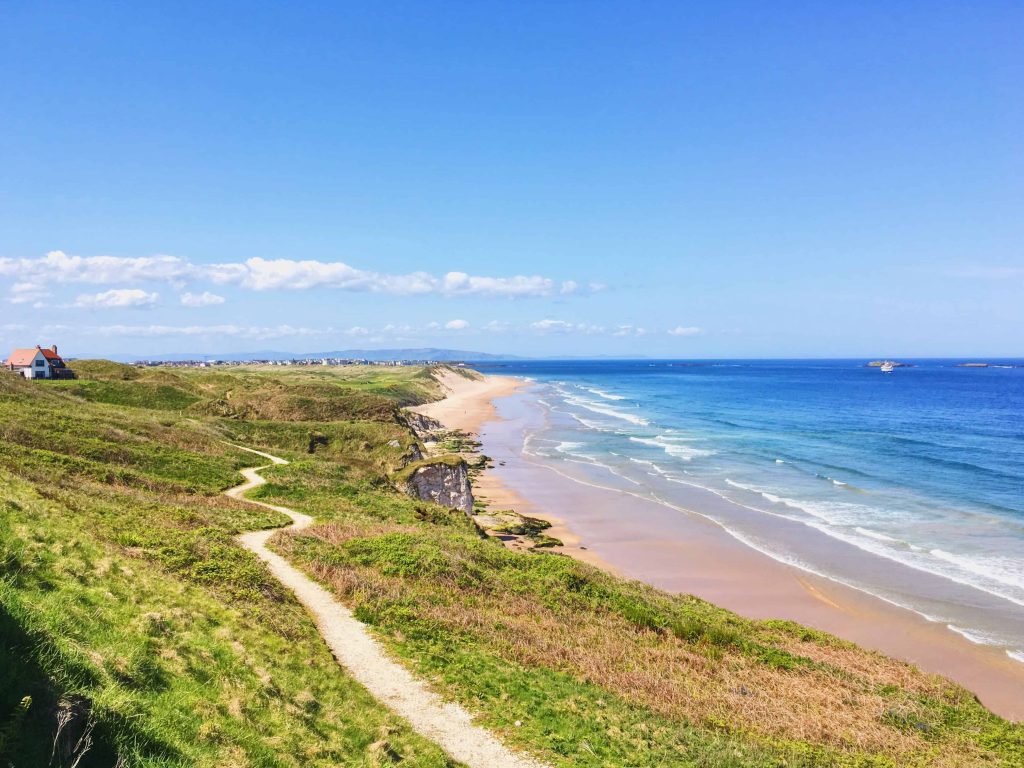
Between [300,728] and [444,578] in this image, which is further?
[444,578]

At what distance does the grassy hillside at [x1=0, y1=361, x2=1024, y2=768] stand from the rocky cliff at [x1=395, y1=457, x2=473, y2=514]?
482 inches

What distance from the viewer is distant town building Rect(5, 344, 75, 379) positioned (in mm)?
74500

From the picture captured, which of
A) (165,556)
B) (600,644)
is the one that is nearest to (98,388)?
(165,556)

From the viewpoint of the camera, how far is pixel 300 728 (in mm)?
11555

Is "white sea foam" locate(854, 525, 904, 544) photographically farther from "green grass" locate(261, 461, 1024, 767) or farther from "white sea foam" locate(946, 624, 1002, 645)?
"green grass" locate(261, 461, 1024, 767)

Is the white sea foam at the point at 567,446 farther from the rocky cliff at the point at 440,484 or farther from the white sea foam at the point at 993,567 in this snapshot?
the white sea foam at the point at 993,567

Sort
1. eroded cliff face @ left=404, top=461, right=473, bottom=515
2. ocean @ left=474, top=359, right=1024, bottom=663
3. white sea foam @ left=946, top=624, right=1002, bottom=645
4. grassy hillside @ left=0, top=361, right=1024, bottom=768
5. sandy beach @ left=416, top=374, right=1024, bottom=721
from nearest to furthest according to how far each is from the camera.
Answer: grassy hillside @ left=0, top=361, right=1024, bottom=768
sandy beach @ left=416, top=374, right=1024, bottom=721
white sea foam @ left=946, top=624, right=1002, bottom=645
ocean @ left=474, top=359, right=1024, bottom=663
eroded cliff face @ left=404, top=461, right=473, bottom=515

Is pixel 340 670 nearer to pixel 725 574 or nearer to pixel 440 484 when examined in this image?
pixel 725 574

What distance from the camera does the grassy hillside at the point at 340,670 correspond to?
9742mm

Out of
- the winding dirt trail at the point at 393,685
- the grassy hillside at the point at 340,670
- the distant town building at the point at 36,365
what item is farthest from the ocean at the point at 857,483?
the distant town building at the point at 36,365

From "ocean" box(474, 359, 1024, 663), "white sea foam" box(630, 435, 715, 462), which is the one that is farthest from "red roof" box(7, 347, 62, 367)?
"white sea foam" box(630, 435, 715, 462)

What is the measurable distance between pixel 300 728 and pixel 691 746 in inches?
365

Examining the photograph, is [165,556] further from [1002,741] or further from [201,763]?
[1002,741]

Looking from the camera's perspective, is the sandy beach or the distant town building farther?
the distant town building
